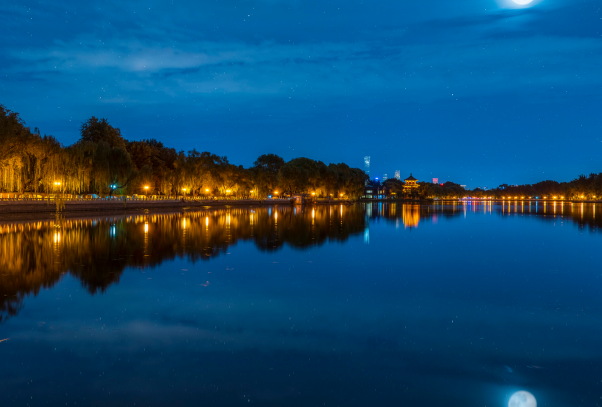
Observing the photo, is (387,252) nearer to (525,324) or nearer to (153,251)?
(153,251)

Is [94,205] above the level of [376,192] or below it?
below

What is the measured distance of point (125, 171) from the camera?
53.1 metres

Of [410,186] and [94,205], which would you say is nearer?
[94,205]

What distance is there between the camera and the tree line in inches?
1609

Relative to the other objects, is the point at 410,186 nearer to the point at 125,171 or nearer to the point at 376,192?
the point at 376,192

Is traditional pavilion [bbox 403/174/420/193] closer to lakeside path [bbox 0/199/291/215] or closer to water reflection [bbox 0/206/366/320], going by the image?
lakeside path [bbox 0/199/291/215]

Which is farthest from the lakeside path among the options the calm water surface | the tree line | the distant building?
the distant building

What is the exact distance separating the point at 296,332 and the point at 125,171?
50.9 meters

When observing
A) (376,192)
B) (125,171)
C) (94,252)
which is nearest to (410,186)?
(376,192)

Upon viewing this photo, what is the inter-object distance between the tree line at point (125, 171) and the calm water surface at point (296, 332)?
32363mm

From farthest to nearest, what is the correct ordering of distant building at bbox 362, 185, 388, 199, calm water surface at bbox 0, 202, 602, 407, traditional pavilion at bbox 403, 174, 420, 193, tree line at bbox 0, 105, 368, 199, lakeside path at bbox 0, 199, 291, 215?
1. distant building at bbox 362, 185, 388, 199
2. traditional pavilion at bbox 403, 174, 420, 193
3. tree line at bbox 0, 105, 368, 199
4. lakeside path at bbox 0, 199, 291, 215
5. calm water surface at bbox 0, 202, 602, 407

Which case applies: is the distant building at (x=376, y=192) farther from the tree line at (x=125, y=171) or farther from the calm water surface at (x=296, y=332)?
the calm water surface at (x=296, y=332)

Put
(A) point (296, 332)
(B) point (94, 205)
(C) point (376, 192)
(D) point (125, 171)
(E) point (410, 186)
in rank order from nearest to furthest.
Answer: (A) point (296, 332) < (B) point (94, 205) < (D) point (125, 171) < (E) point (410, 186) < (C) point (376, 192)

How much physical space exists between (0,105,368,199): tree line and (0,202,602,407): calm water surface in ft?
106
